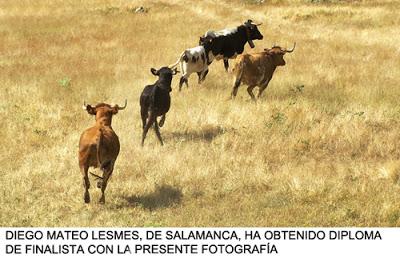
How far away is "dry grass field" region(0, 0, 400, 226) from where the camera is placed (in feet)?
25.7

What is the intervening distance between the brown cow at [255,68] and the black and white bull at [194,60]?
171cm

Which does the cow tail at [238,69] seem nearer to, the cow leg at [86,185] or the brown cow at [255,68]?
the brown cow at [255,68]

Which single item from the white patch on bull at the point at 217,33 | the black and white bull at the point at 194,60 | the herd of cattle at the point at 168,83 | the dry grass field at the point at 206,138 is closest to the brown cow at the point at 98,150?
the herd of cattle at the point at 168,83

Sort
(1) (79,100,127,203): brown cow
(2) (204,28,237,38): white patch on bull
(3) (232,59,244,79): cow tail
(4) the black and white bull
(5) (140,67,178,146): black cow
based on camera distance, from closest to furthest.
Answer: (1) (79,100,127,203): brown cow → (5) (140,67,178,146): black cow → (3) (232,59,244,79): cow tail → (4) the black and white bull → (2) (204,28,237,38): white patch on bull

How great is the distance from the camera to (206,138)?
1094cm

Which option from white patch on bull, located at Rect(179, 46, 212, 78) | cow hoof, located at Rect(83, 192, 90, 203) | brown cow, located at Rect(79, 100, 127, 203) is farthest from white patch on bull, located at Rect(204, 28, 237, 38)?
cow hoof, located at Rect(83, 192, 90, 203)

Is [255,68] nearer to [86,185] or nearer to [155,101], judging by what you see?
[155,101]

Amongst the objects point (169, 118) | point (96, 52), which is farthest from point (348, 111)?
point (96, 52)

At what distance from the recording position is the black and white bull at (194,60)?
46.8 ft

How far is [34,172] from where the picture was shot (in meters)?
9.08

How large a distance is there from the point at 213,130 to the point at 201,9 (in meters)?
20.7

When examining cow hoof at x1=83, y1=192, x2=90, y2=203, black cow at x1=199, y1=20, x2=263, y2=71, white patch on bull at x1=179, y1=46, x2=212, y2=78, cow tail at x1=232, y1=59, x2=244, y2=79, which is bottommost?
cow hoof at x1=83, y1=192, x2=90, y2=203

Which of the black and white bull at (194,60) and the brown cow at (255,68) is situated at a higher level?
the black and white bull at (194,60)

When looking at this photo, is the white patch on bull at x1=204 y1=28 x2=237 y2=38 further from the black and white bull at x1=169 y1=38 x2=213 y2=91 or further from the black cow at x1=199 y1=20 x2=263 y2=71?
the black and white bull at x1=169 y1=38 x2=213 y2=91
